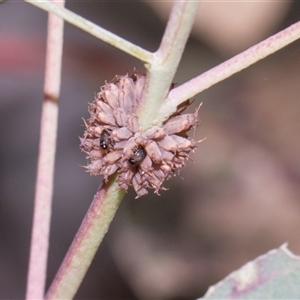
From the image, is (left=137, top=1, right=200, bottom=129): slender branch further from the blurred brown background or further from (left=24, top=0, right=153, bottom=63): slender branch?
the blurred brown background

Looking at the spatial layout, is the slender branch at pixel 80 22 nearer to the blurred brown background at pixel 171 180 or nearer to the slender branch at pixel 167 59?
the slender branch at pixel 167 59

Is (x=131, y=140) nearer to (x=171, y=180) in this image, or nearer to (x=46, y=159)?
(x=46, y=159)

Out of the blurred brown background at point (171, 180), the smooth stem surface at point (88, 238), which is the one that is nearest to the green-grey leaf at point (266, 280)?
the smooth stem surface at point (88, 238)

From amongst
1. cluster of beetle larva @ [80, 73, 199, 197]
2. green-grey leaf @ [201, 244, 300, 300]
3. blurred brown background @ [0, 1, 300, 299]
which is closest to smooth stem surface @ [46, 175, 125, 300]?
cluster of beetle larva @ [80, 73, 199, 197]

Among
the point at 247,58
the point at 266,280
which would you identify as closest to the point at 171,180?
the point at 266,280

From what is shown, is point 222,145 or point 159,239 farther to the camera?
point 222,145

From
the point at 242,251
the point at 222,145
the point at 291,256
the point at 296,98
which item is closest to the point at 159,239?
the point at 242,251

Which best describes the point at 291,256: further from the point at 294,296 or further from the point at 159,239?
the point at 159,239

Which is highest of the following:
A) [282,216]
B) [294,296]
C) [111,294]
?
[282,216]
